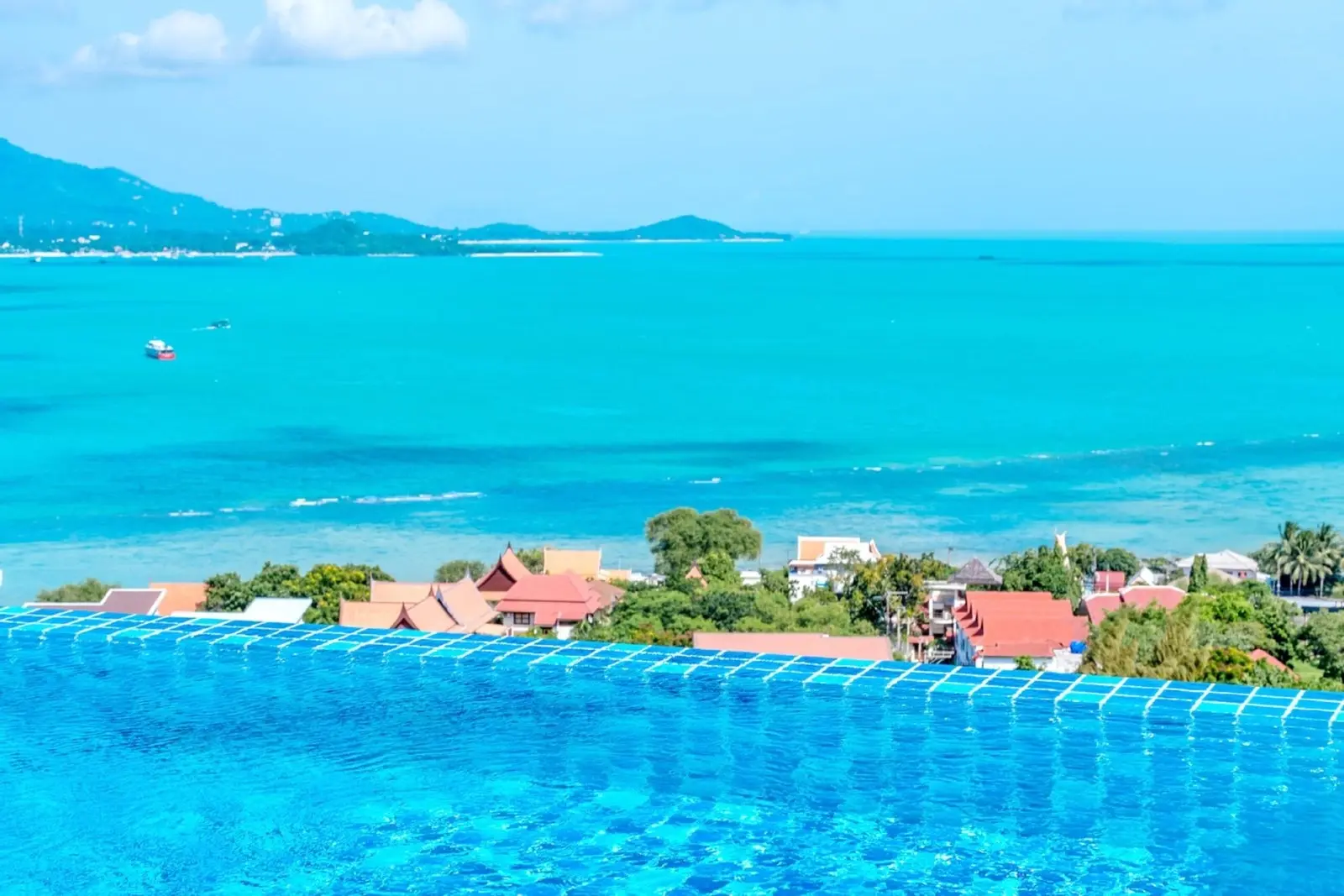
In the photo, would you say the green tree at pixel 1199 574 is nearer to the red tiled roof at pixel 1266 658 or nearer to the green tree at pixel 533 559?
the red tiled roof at pixel 1266 658

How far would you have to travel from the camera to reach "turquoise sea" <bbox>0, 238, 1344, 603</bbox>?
32750 mm

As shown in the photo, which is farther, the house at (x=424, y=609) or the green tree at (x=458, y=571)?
the green tree at (x=458, y=571)

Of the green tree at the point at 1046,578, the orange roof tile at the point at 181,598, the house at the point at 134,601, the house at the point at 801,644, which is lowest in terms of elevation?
the green tree at the point at 1046,578

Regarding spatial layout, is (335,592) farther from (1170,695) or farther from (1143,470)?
(1143,470)

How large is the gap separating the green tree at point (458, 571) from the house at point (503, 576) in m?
1.93

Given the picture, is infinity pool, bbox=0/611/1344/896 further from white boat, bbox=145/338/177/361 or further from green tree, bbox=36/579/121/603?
white boat, bbox=145/338/177/361

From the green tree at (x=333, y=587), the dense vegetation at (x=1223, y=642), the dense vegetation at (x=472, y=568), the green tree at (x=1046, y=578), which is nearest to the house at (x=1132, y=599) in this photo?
the dense vegetation at (x=1223, y=642)

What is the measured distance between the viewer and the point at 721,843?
7.85 meters

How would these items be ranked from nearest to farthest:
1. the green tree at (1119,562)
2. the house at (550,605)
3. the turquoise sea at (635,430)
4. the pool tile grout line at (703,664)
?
the pool tile grout line at (703,664) → the house at (550,605) → the green tree at (1119,562) → the turquoise sea at (635,430)

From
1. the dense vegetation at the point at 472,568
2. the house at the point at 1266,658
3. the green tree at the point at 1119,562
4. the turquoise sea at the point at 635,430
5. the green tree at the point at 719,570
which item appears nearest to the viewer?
the house at the point at 1266,658

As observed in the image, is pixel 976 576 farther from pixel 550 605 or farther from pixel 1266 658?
pixel 1266 658

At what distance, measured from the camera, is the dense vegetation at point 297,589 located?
20438 millimetres

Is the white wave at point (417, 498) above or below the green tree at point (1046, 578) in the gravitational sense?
below

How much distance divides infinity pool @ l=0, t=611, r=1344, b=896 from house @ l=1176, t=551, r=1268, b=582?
18.5 metres
